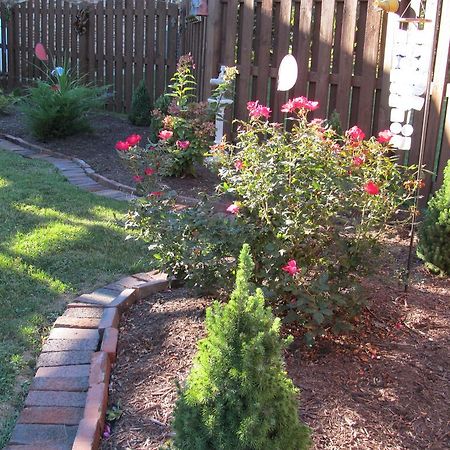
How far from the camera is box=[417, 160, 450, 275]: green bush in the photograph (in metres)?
4.20

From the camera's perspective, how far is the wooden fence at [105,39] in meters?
11.3

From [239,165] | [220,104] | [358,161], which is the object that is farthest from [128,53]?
[358,161]

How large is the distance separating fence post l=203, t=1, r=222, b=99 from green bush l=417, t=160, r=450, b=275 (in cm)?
410

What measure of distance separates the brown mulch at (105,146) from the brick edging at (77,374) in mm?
2385

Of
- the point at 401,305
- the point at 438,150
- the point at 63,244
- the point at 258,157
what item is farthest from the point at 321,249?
the point at 438,150

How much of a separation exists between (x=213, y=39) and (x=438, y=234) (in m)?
4.43

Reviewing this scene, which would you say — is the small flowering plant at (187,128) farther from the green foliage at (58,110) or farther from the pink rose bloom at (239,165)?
the pink rose bloom at (239,165)

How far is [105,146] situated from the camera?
8648mm

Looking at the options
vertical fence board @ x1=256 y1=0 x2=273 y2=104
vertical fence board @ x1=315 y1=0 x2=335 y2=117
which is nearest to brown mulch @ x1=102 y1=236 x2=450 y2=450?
vertical fence board @ x1=315 y1=0 x2=335 y2=117

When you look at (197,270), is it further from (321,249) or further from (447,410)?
(447,410)

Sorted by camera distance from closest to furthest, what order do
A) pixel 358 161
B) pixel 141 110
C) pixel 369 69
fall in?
1. pixel 358 161
2. pixel 369 69
3. pixel 141 110

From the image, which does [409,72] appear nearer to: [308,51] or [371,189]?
[371,189]

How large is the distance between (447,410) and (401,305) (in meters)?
1.01

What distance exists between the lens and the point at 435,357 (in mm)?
3180
